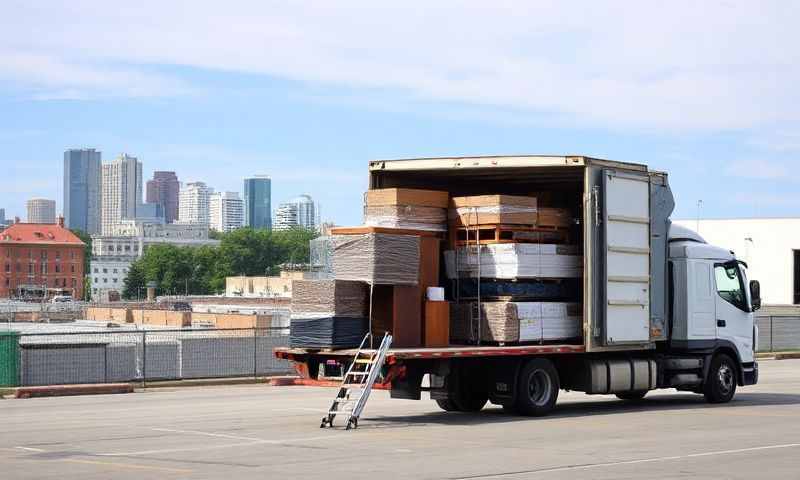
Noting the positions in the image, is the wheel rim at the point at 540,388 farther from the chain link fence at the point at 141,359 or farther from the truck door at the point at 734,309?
the chain link fence at the point at 141,359

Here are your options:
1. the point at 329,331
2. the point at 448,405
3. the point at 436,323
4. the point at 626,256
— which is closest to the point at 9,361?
the point at 448,405

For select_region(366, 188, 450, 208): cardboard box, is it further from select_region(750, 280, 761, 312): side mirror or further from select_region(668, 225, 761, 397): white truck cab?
select_region(750, 280, 761, 312): side mirror

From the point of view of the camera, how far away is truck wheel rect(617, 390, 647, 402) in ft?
76.4

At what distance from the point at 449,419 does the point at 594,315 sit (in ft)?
9.42

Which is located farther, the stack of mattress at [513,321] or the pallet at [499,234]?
the pallet at [499,234]

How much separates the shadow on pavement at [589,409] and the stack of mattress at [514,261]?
2.25 m

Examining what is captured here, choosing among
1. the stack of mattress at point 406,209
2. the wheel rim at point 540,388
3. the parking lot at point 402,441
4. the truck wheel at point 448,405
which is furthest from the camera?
the truck wheel at point 448,405

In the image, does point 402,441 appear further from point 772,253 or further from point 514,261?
point 772,253

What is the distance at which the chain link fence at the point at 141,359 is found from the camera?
Result: 29469mm

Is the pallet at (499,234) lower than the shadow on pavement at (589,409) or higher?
higher

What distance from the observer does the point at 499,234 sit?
2061 centimetres

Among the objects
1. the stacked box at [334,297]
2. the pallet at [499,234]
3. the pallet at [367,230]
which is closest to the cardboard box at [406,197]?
the pallet at [367,230]

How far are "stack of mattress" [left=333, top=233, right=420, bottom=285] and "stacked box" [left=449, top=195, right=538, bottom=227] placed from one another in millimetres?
1183

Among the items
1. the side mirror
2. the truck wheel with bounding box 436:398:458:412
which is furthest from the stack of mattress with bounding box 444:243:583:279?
the side mirror
